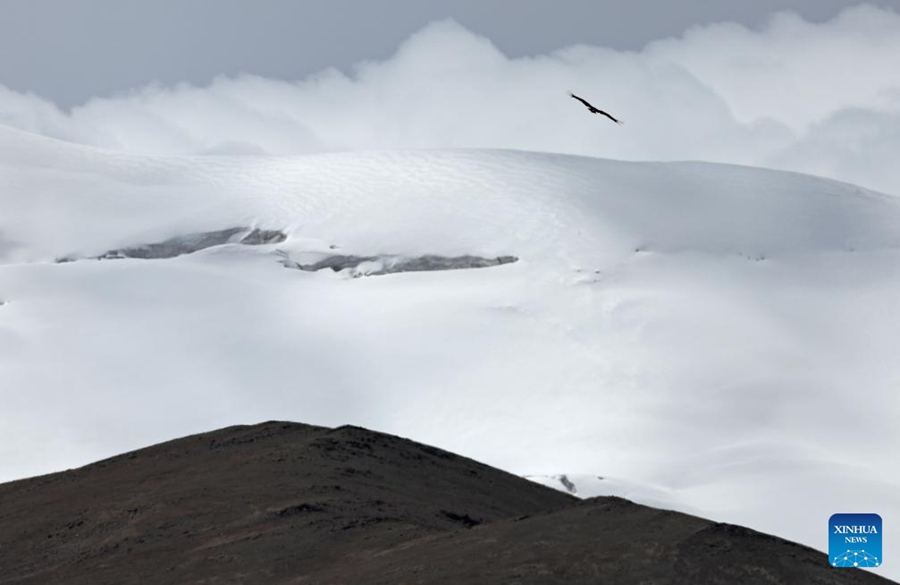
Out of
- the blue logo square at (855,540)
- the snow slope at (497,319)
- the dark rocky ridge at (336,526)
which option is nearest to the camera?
the blue logo square at (855,540)

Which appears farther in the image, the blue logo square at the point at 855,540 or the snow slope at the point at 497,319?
the snow slope at the point at 497,319

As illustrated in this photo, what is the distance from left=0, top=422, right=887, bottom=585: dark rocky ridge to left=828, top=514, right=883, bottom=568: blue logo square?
1.49 metres

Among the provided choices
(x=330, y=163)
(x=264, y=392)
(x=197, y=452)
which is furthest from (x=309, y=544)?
(x=330, y=163)

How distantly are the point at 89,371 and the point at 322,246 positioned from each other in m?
18.5

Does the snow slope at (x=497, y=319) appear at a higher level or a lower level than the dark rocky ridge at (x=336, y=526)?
higher

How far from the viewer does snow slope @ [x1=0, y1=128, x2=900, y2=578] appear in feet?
294

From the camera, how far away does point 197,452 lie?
48688mm

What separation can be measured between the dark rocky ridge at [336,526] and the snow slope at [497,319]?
108ft

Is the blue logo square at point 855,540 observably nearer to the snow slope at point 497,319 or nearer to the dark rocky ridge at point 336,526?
the dark rocky ridge at point 336,526

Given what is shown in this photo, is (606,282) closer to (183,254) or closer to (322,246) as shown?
(322,246)

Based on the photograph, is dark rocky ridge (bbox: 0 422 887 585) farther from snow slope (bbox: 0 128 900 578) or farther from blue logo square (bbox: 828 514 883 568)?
snow slope (bbox: 0 128 900 578)

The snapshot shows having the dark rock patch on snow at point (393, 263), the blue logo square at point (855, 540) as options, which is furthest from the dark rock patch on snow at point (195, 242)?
the blue logo square at point (855, 540)

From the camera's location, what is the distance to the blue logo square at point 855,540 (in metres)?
28.6

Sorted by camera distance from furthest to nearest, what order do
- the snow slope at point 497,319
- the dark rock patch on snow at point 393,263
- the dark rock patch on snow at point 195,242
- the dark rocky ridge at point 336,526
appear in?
the dark rock patch on snow at point 195,242, the dark rock patch on snow at point 393,263, the snow slope at point 497,319, the dark rocky ridge at point 336,526
